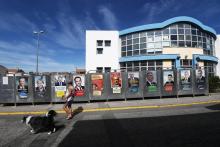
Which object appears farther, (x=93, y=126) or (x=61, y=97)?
(x=61, y=97)

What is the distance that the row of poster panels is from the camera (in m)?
13.4

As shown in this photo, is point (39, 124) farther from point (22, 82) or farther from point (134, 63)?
point (134, 63)

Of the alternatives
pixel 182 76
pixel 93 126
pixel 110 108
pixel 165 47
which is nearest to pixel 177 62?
pixel 165 47

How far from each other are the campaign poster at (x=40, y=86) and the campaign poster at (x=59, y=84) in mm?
775

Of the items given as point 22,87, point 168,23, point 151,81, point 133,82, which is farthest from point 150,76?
point 168,23

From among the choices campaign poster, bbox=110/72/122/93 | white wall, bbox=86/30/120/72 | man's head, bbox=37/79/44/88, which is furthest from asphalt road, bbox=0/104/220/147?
white wall, bbox=86/30/120/72

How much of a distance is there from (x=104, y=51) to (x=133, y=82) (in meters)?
17.2

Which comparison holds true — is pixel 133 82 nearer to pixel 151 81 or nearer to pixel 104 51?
pixel 151 81

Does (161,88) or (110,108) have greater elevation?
(161,88)

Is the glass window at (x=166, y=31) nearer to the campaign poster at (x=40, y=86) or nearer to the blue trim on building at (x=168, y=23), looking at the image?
the blue trim on building at (x=168, y=23)

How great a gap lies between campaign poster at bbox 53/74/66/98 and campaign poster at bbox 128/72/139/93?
14.8 ft

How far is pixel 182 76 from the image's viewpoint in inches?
575

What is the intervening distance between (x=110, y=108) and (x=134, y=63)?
17261 millimetres

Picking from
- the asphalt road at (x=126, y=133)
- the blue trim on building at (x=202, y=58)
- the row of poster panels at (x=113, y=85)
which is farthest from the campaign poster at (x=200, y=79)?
the blue trim on building at (x=202, y=58)
